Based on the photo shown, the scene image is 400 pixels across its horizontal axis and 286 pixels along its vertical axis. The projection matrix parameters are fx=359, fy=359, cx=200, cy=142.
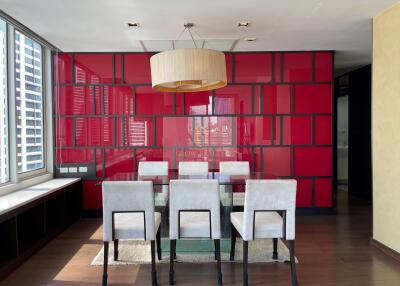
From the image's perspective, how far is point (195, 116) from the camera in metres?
5.52

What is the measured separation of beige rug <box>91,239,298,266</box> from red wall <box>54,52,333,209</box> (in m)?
1.71

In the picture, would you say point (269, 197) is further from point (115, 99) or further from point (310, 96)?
point (115, 99)

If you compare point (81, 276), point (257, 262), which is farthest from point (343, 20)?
point (81, 276)

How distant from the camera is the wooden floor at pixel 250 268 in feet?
10.3

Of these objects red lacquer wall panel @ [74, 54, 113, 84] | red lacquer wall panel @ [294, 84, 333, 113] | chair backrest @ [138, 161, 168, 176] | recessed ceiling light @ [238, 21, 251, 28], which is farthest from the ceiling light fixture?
red lacquer wall panel @ [294, 84, 333, 113]

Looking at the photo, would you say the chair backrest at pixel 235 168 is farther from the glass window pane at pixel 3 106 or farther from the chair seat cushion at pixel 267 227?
the glass window pane at pixel 3 106

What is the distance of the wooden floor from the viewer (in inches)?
124

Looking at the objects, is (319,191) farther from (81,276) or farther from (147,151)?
(81,276)

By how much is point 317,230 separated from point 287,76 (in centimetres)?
232

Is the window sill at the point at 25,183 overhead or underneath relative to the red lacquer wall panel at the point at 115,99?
underneath

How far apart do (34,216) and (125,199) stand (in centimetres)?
179

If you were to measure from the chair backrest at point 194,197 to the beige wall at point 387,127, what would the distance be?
1.93 m

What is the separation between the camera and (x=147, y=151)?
18.1 feet

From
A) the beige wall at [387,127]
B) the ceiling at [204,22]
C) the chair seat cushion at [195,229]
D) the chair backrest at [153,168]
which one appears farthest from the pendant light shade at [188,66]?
the beige wall at [387,127]
